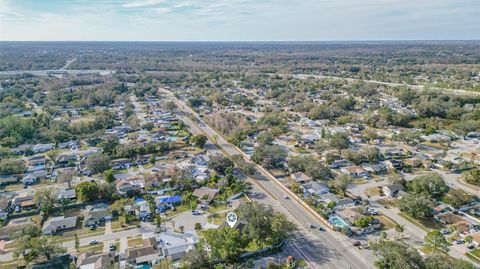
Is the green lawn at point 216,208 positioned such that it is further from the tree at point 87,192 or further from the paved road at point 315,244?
the tree at point 87,192

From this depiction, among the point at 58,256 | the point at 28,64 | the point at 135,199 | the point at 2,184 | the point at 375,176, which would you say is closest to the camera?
the point at 58,256

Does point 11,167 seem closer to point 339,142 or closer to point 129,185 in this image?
point 129,185

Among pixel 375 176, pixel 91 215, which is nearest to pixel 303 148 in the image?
pixel 375 176

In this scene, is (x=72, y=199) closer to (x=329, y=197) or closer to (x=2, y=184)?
(x=2, y=184)

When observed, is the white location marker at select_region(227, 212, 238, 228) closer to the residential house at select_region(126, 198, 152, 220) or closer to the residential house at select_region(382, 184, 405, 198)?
the residential house at select_region(126, 198, 152, 220)

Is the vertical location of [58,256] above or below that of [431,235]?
below

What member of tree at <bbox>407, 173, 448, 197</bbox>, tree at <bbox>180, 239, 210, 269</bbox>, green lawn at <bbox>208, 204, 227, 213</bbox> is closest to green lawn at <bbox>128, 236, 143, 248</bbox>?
tree at <bbox>180, 239, 210, 269</bbox>

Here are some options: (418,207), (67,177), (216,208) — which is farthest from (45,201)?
(418,207)
